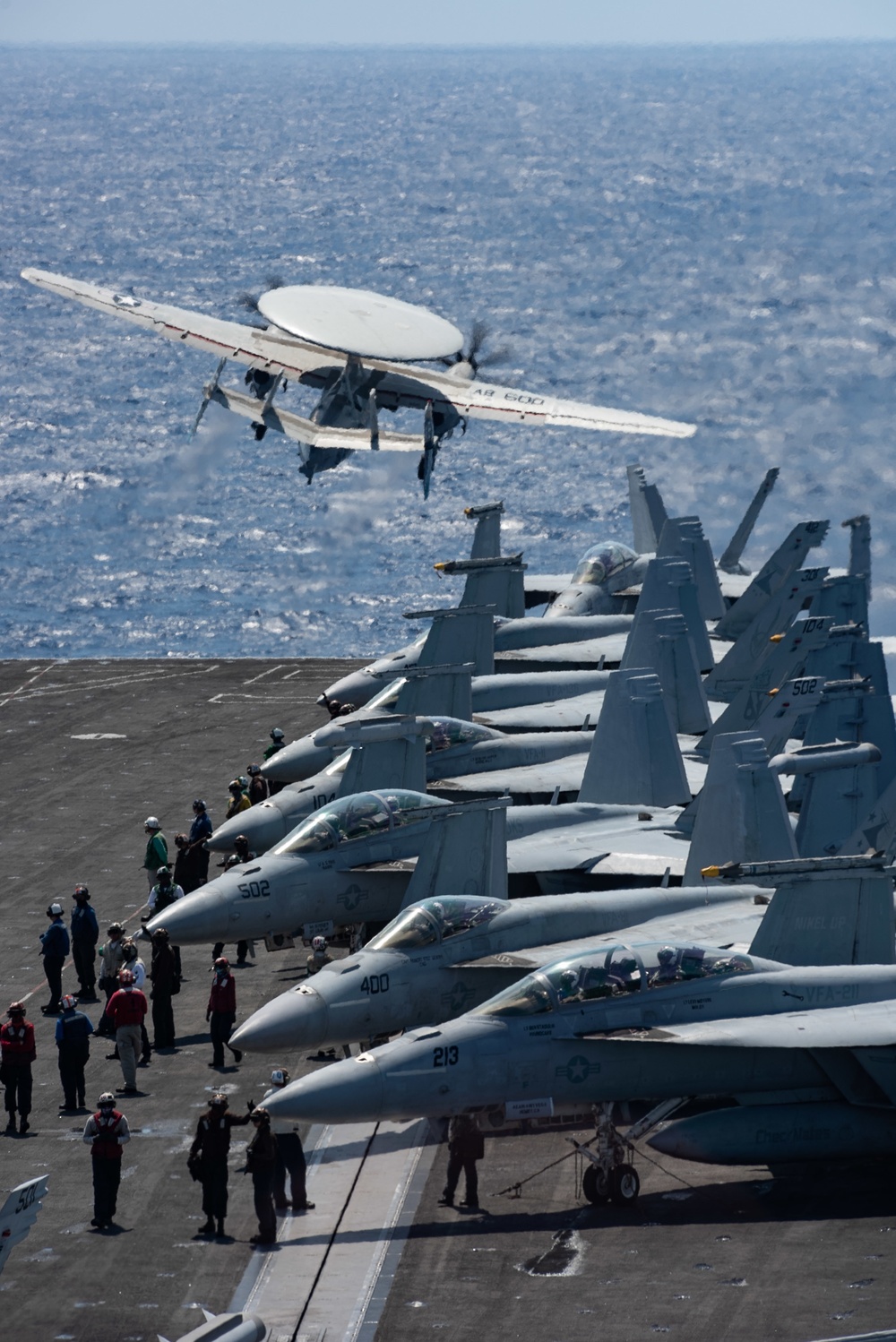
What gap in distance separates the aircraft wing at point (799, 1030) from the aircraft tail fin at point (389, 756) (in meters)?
9.61

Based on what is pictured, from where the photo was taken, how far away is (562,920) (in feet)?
84.6

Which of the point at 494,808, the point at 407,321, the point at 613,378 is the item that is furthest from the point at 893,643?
the point at 613,378

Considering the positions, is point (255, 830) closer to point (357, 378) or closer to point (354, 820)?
point (354, 820)

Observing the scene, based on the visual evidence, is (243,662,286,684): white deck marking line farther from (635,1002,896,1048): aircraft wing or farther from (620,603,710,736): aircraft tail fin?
(635,1002,896,1048): aircraft wing

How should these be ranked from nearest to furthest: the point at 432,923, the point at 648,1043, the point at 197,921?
the point at 648,1043, the point at 432,923, the point at 197,921

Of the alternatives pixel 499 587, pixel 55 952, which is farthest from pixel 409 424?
pixel 55 952

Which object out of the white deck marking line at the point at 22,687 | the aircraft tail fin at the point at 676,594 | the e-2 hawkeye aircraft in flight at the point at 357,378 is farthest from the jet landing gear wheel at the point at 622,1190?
the e-2 hawkeye aircraft in flight at the point at 357,378

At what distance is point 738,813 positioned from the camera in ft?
93.0

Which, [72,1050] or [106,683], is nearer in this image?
[72,1050]

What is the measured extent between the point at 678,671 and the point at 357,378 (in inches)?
875

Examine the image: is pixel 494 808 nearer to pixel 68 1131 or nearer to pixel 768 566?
pixel 68 1131

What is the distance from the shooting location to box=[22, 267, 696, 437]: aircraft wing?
58375mm

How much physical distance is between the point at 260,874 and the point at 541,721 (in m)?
11.8

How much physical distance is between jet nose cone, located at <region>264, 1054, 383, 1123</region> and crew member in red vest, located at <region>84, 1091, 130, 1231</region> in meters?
1.67
